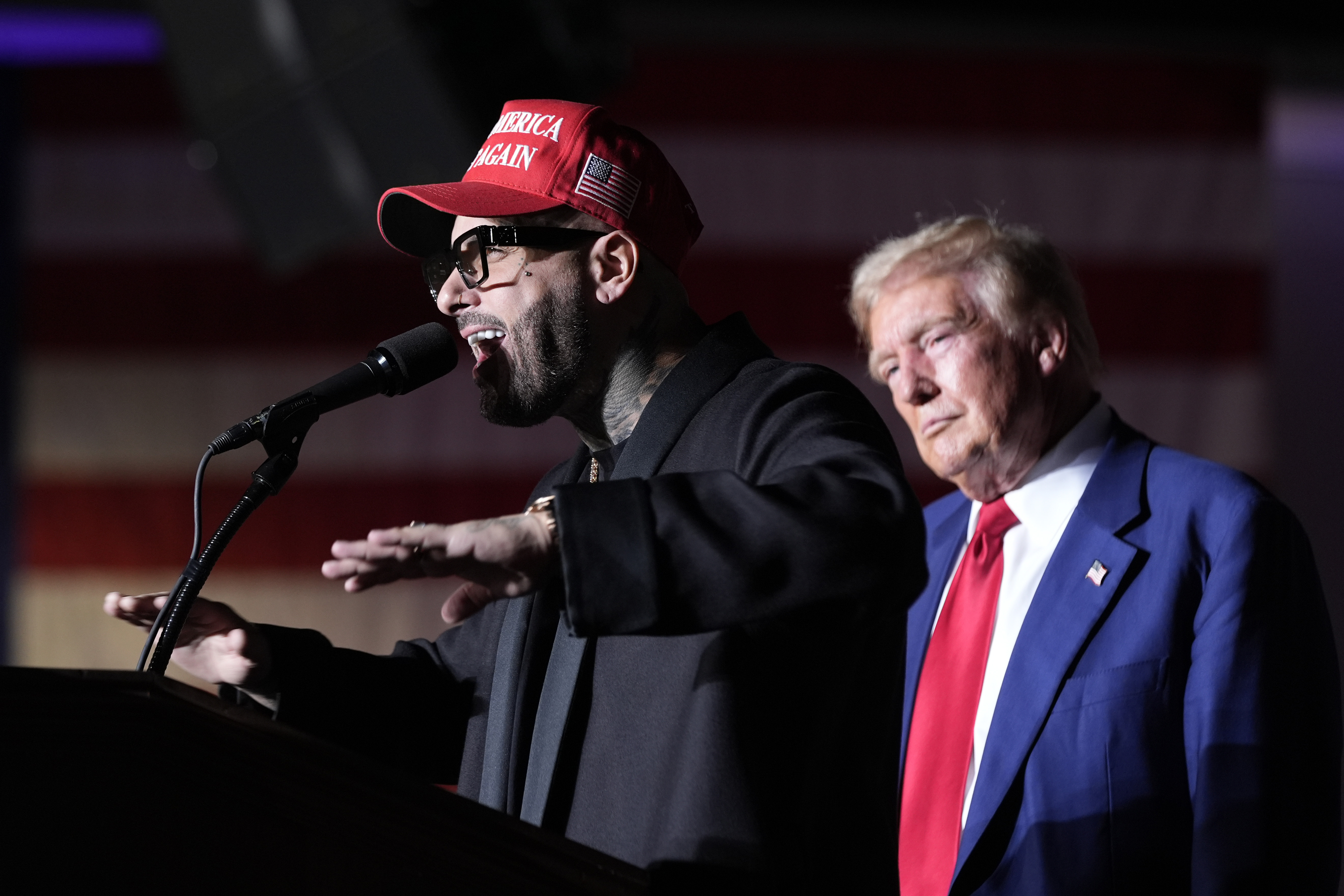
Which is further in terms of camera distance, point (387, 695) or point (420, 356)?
point (387, 695)

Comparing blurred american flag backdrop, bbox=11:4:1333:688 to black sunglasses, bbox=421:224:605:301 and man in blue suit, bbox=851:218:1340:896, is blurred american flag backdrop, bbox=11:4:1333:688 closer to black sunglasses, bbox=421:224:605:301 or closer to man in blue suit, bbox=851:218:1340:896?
man in blue suit, bbox=851:218:1340:896

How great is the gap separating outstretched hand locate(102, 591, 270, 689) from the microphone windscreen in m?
0.27

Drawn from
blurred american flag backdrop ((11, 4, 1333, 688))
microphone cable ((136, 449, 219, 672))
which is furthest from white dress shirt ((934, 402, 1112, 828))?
blurred american flag backdrop ((11, 4, 1333, 688))

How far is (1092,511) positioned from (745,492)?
3.24 ft

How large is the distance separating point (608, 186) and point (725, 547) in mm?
513

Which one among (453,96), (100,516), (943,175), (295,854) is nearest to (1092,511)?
(295,854)

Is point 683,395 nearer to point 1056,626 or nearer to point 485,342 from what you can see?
point 485,342

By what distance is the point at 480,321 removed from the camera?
3.99 ft

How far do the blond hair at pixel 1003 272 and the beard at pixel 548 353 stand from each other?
34.8 inches

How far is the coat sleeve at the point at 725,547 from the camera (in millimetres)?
822

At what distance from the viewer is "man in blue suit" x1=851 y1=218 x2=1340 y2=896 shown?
1.48 metres

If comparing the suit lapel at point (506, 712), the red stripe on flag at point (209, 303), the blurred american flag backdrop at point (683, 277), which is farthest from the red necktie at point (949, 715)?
the red stripe on flag at point (209, 303)

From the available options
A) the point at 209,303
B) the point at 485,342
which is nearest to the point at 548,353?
the point at 485,342

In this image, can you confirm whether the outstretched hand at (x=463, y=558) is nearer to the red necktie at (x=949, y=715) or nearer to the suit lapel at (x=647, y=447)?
the suit lapel at (x=647, y=447)
